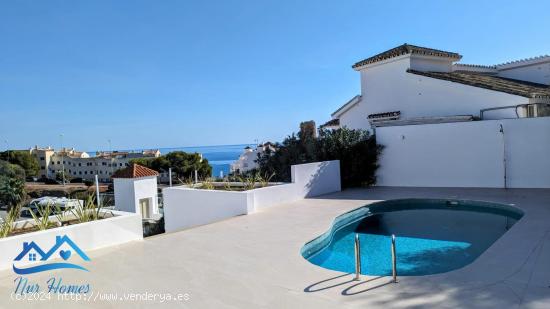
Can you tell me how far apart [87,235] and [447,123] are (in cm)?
1499

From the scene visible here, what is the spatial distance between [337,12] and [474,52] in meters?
12.1

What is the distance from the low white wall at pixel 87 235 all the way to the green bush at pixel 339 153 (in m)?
10.6

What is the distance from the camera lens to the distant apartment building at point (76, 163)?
8788 cm

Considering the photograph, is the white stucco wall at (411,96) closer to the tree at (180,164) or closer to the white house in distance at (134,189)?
the white house in distance at (134,189)

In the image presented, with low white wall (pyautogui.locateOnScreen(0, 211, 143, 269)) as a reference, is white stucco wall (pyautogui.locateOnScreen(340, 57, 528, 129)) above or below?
above

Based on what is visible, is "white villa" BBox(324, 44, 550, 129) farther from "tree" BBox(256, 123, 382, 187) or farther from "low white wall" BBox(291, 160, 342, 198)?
"low white wall" BBox(291, 160, 342, 198)

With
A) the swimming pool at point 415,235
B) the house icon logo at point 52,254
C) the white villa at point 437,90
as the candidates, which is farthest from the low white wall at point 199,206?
the white villa at point 437,90

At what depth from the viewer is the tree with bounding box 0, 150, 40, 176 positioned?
73.1m

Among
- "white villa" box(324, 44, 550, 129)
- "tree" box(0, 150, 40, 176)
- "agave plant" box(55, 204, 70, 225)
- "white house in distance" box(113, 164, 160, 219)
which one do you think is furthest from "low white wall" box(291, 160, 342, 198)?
"tree" box(0, 150, 40, 176)

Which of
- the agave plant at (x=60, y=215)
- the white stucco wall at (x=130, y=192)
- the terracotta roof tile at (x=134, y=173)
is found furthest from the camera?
the terracotta roof tile at (x=134, y=173)

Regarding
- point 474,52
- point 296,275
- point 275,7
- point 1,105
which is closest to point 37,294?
point 296,275

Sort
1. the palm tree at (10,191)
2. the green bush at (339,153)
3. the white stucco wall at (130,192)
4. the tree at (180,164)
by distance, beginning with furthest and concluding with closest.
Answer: the tree at (180,164) → the palm tree at (10,191) → the white stucco wall at (130,192) → the green bush at (339,153)

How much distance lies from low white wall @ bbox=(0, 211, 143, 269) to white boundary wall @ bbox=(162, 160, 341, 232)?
404 centimetres

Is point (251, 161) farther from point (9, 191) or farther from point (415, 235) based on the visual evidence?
point (9, 191)
